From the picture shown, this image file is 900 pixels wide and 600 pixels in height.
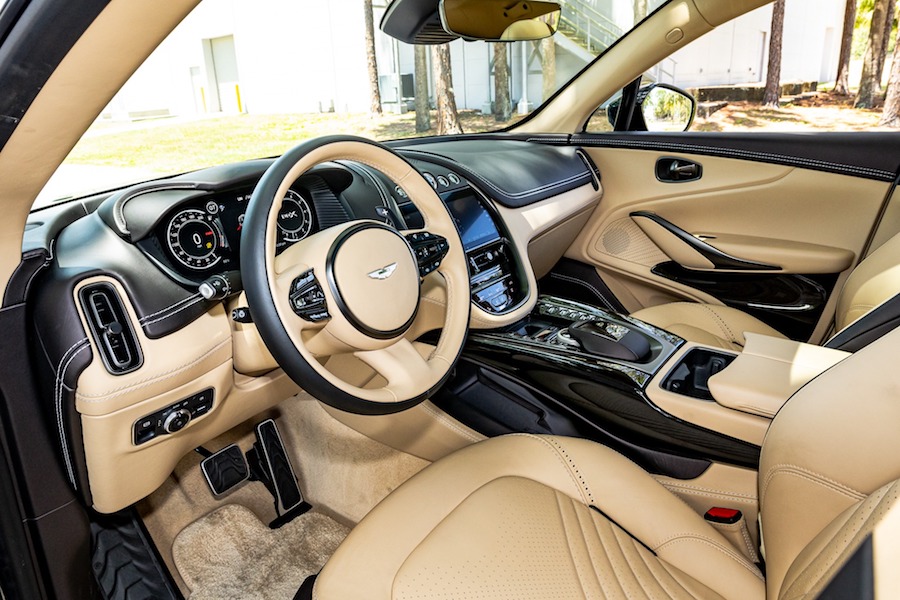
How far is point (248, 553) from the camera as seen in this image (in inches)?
73.5

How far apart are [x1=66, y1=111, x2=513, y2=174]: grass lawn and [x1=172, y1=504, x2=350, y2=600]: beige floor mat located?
0.95m

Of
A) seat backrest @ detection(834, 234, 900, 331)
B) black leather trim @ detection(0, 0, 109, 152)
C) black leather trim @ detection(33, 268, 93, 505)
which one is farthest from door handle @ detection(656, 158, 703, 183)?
black leather trim @ detection(0, 0, 109, 152)

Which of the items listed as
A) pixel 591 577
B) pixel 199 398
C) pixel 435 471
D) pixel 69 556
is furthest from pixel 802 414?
pixel 69 556

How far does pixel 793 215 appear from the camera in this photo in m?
2.25

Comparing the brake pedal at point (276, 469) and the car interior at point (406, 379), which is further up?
the car interior at point (406, 379)

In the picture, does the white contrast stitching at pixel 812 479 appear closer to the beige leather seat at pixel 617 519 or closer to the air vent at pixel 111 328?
the beige leather seat at pixel 617 519

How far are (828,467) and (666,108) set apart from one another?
193cm

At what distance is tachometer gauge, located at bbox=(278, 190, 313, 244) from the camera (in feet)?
4.66

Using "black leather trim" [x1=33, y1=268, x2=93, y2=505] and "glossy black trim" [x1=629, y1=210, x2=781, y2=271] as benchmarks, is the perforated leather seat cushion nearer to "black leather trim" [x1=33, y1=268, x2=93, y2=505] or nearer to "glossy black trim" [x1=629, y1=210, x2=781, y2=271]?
"black leather trim" [x1=33, y1=268, x2=93, y2=505]

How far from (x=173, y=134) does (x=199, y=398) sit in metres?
1.01

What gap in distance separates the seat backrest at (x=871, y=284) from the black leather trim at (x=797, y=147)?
A: 0.45m

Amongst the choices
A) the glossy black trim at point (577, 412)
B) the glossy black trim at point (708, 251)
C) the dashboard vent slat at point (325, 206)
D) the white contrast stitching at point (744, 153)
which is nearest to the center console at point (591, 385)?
the glossy black trim at point (577, 412)

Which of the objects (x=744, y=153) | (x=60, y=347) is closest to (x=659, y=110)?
(x=744, y=153)

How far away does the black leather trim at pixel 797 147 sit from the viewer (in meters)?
2.08
